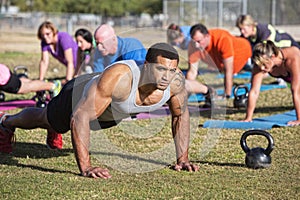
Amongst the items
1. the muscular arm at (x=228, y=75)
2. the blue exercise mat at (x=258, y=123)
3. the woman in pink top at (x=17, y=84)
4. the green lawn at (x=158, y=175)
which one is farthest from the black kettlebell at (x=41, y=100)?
the muscular arm at (x=228, y=75)

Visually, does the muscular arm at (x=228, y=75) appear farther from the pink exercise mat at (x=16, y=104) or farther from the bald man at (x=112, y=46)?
the pink exercise mat at (x=16, y=104)

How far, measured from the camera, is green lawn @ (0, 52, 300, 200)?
4539mm

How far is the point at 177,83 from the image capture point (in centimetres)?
513

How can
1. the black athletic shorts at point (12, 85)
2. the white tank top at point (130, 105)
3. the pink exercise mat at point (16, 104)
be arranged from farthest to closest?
the pink exercise mat at point (16, 104), the black athletic shorts at point (12, 85), the white tank top at point (130, 105)

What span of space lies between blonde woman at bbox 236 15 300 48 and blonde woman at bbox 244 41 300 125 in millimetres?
2531

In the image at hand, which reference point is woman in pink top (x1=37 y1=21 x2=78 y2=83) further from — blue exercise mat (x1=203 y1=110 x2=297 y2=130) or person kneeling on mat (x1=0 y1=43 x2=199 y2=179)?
person kneeling on mat (x1=0 y1=43 x2=199 y2=179)

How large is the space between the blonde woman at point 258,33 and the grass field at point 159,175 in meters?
3.43

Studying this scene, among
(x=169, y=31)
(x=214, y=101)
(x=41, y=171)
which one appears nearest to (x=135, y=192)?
(x=41, y=171)

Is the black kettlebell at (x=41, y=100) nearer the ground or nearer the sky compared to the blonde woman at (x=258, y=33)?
nearer the ground

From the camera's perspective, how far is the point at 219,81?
12844 millimetres

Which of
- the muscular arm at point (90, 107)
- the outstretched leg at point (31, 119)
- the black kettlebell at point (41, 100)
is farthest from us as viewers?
the black kettlebell at point (41, 100)

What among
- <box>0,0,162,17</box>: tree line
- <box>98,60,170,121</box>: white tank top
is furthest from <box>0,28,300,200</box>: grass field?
<box>0,0,162,17</box>: tree line

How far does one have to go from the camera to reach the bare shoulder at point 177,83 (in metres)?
5.02

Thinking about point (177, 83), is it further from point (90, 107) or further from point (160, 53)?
point (90, 107)
